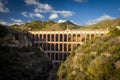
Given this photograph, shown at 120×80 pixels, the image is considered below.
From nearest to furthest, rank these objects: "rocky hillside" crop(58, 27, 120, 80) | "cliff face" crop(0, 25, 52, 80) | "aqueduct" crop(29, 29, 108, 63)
→ "rocky hillside" crop(58, 27, 120, 80), "cliff face" crop(0, 25, 52, 80), "aqueduct" crop(29, 29, 108, 63)

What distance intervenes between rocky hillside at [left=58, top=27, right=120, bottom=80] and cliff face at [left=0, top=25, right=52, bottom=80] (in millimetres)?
14103

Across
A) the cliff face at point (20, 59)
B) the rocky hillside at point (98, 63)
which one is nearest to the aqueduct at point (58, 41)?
the cliff face at point (20, 59)

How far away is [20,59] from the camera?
3130 inches

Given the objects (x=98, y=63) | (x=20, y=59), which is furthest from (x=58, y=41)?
(x=98, y=63)

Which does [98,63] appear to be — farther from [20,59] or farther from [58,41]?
[58,41]

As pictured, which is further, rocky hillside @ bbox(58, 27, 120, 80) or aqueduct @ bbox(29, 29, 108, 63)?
aqueduct @ bbox(29, 29, 108, 63)

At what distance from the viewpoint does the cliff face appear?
7350cm

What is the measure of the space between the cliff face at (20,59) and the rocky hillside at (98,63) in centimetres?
1410

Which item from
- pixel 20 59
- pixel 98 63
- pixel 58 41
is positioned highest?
pixel 58 41

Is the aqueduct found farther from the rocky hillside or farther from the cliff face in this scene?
the rocky hillside

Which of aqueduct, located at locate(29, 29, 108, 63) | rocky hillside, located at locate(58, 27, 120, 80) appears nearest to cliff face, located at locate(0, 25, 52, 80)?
aqueduct, located at locate(29, 29, 108, 63)

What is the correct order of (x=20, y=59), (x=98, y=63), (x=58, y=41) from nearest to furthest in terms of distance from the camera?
(x=98, y=63) → (x=20, y=59) → (x=58, y=41)

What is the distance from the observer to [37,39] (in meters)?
97.1

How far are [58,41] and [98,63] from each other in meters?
38.5
